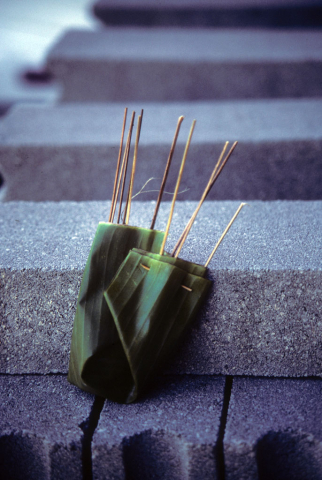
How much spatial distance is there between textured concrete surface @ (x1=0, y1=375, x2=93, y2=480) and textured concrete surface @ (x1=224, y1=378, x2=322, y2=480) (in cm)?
26

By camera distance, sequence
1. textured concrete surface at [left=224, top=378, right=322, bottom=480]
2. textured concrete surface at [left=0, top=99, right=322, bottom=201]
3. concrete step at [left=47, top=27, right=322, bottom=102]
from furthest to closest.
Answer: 1. concrete step at [left=47, top=27, right=322, bottom=102]
2. textured concrete surface at [left=0, top=99, right=322, bottom=201]
3. textured concrete surface at [left=224, top=378, right=322, bottom=480]

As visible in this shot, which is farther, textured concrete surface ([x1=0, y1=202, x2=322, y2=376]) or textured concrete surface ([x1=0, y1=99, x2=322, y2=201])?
textured concrete surface ([x1=0, y1=99, x2=322, y2=201])

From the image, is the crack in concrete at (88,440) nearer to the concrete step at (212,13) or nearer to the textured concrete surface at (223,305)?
the textured concrete surface at (223,305)

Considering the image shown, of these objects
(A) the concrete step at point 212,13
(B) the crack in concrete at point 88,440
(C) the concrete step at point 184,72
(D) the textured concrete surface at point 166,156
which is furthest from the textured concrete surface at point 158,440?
(A) the concrete step at point 212,13

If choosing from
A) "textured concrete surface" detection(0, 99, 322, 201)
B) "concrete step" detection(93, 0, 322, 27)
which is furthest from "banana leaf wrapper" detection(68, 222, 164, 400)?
"concrete step" detection(93, 0, 322, 27)

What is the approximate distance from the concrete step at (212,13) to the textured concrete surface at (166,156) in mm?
1778

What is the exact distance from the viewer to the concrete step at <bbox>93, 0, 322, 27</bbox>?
306 centimetres

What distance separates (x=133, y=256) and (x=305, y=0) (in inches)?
116

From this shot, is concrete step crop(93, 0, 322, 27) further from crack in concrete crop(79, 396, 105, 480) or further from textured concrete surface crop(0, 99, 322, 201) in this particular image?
crack in concrete crop(79, 396, 105, 480)

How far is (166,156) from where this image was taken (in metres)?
1.48

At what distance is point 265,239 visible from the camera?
970 millimetres

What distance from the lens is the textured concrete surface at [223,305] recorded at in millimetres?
858

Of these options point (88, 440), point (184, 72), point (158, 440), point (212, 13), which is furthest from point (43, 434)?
point (212, 13)

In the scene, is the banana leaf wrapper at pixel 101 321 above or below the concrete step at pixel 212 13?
below
